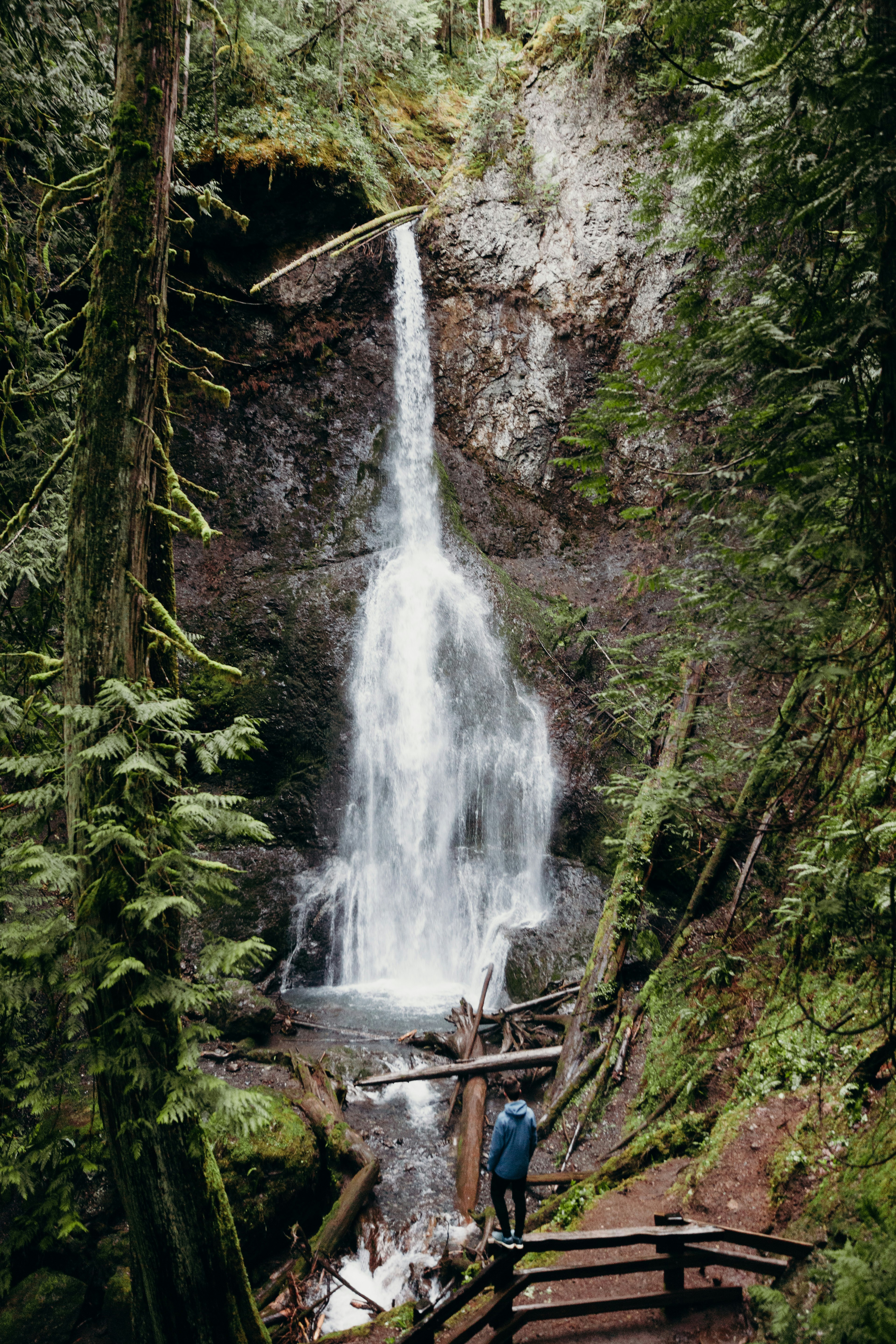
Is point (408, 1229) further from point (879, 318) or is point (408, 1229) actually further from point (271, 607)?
point (271, 607)

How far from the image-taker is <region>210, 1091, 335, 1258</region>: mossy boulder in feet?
18.8

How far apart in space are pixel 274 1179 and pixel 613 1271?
343cm

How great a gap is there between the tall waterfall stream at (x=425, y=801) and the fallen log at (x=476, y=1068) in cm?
98

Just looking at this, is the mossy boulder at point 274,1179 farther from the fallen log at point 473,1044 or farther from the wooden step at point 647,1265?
the wooden step at point 647,1265

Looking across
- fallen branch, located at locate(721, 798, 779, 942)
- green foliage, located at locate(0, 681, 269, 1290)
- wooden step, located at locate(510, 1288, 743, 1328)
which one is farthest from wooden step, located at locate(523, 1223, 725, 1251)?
fallen branch, located at locate(721, 798, 779, 942)

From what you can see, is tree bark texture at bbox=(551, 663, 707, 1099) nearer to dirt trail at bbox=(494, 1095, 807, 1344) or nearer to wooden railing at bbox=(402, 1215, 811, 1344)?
dirt trail at bbox=(494, 1095, 807, 1344)

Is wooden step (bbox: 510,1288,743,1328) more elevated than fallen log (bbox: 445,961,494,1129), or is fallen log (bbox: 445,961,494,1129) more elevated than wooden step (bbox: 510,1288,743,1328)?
wooden step (bbox: 510,1288,743,1328)

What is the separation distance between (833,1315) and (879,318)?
401 cm

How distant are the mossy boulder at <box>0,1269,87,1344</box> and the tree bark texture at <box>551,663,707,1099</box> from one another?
4534mm

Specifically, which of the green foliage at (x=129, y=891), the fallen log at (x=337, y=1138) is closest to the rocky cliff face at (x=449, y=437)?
the fallen log at (x=337, y=1138)

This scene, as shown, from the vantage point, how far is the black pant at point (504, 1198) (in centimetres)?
436

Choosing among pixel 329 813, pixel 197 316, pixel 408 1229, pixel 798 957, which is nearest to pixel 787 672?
pixel 798 957

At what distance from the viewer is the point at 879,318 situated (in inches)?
109

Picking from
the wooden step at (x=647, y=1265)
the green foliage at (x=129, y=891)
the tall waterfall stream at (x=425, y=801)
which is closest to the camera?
the green foliage at (x=129, y=891)
